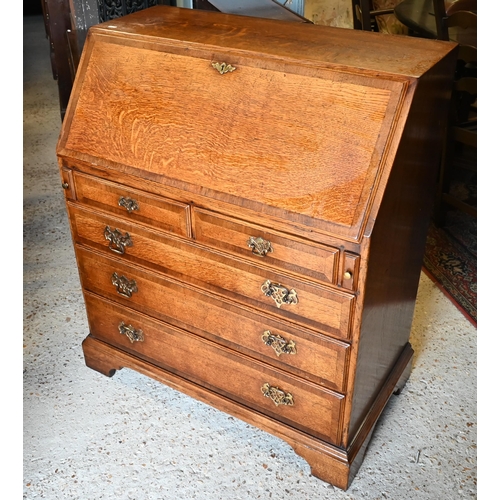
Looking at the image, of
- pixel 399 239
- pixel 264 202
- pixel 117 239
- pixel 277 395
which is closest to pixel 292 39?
pixel 264 202

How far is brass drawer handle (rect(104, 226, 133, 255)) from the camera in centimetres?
204

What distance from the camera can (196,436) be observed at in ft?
7.23

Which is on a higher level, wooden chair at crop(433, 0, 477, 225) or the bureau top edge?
the bureau top edge

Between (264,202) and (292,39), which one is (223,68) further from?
(264,202)

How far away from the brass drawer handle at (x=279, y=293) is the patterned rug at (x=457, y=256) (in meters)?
1.30

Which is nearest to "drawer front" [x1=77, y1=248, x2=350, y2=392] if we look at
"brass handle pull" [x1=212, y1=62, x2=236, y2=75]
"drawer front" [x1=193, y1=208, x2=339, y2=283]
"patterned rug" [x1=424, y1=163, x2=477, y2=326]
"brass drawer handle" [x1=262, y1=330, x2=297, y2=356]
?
"brass drawer handle" [x1=262, y1=330, x2=297, y2=356]

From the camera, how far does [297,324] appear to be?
180cm

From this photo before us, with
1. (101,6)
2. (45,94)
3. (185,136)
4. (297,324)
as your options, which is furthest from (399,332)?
(45,94)

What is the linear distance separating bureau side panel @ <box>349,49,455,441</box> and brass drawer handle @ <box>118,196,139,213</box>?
2.49ft

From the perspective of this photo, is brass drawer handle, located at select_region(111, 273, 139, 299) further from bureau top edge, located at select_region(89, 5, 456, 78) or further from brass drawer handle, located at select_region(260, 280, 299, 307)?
bureau top edge, located at select_region(89, 5, 456, 78)

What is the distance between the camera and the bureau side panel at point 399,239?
5.25ft

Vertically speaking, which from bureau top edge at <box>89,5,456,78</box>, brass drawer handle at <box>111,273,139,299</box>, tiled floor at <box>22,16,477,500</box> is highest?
bureau top edge at <box>89,5,456,78</box>

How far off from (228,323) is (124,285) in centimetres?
43

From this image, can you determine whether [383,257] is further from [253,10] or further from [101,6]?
[101,6]
